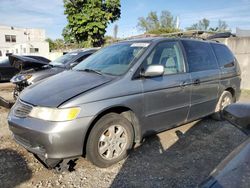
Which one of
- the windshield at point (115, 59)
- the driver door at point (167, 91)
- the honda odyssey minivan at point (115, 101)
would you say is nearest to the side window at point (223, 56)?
the honda odyssey minivan at point (115, 101)

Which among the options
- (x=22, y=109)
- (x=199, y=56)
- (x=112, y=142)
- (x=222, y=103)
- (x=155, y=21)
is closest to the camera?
(x=22, y=109)

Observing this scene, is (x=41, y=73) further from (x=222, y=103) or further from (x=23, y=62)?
(x=222, y=103)

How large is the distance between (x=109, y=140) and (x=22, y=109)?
4.03ft

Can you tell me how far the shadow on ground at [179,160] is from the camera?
3.09m

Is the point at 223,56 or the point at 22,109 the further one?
the point at 223,56

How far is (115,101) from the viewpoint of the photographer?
330 centimetres

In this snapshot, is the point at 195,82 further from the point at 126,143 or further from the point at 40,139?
the point at 40,139

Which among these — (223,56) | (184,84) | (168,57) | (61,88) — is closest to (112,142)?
(61,88)

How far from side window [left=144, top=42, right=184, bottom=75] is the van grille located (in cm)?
187

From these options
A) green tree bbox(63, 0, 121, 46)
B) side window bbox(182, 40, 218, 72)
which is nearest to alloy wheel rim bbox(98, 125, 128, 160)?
side window bbox(182, 40, 218, 72)

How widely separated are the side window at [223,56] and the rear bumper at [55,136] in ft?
11.1

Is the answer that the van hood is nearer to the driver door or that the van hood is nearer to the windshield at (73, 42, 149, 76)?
the windshield at (73, 42, 149, 76)

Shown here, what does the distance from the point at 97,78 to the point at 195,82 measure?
72.9 inches

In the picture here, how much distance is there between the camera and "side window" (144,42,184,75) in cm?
396
